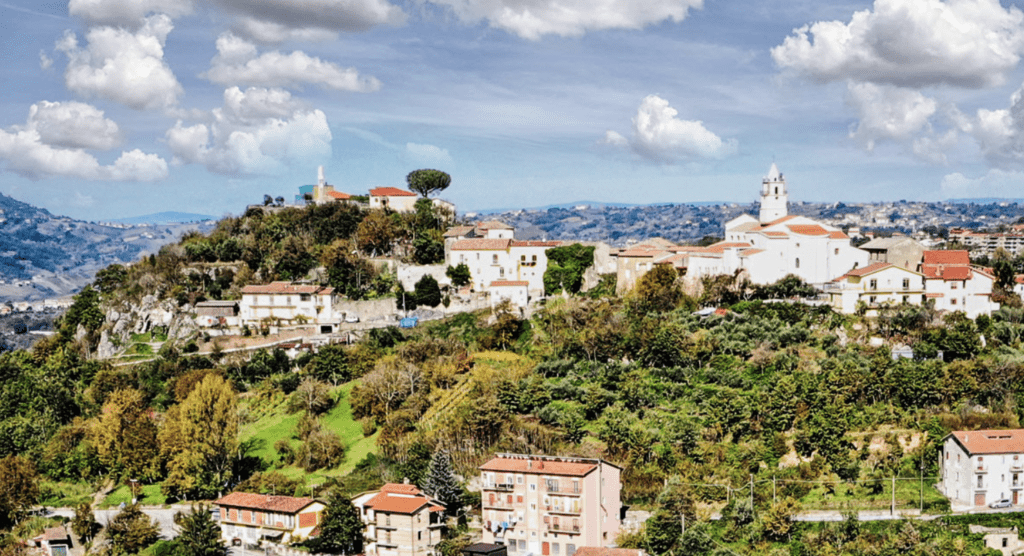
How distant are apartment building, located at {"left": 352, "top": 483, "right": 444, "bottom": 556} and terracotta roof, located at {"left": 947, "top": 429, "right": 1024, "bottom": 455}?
1575 cm

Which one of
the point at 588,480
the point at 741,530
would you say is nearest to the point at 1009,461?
the point at 741,530

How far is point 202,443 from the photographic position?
3525cm

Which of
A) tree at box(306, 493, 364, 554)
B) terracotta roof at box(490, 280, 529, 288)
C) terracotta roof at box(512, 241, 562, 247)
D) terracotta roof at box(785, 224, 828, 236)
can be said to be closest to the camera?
tree at box(306, 493, 364, 554)

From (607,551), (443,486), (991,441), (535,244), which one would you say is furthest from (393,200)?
(991,441)

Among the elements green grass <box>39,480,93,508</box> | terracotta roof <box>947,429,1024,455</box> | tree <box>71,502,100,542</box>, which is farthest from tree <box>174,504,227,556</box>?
terracotta roof <box>947,429,1024,455</box>

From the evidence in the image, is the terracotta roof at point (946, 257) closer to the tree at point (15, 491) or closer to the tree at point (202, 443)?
the tree at point (202, 443)

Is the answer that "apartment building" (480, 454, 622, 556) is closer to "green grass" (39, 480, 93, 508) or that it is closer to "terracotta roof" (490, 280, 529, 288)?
"green grass" (39, 480, 93, 508)

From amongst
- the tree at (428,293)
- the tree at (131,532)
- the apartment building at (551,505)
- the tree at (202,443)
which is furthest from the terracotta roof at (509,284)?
the tree at (131,532)

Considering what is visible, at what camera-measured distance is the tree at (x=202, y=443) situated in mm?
34875

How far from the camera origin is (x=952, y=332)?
3603 cm

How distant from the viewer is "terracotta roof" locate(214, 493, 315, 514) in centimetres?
3072

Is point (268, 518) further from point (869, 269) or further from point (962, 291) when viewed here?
point (962, 291)

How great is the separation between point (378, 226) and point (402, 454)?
1981cm

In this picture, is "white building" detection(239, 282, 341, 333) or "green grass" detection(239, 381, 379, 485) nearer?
"green grass" detection(239, 381, 379, 485)
